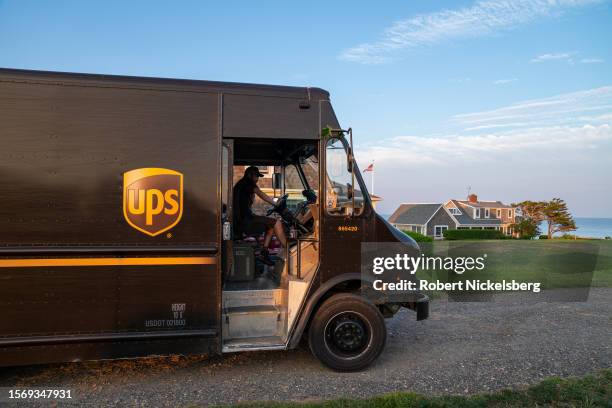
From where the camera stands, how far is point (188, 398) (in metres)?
4.82

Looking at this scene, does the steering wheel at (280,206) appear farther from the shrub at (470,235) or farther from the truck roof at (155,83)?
the shrub at (470,235)

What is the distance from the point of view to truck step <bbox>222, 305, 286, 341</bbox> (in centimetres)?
562

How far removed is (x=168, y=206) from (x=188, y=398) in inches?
78.5

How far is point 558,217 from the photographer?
169 feet

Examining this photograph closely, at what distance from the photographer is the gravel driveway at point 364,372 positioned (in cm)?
500

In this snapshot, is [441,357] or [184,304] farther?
[441,357]

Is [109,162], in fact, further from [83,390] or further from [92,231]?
[83,390]

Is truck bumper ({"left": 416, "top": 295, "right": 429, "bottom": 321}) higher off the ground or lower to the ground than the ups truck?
lower

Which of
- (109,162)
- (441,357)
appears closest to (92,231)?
(109,162)

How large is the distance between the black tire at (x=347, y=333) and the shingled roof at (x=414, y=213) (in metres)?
53.5

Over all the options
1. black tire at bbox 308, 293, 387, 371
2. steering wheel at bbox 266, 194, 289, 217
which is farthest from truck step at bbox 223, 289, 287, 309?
steering wheel at bbox 266, 194, 289, 217

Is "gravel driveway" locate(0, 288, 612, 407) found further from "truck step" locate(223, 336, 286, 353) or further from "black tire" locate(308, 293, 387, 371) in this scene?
"truck step" locate(223, 336, 286, 353)

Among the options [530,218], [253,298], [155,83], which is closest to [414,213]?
[530,218]

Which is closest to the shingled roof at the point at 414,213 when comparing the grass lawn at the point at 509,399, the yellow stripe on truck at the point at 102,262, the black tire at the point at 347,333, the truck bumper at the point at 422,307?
the truck bumper at the point at 422,307
